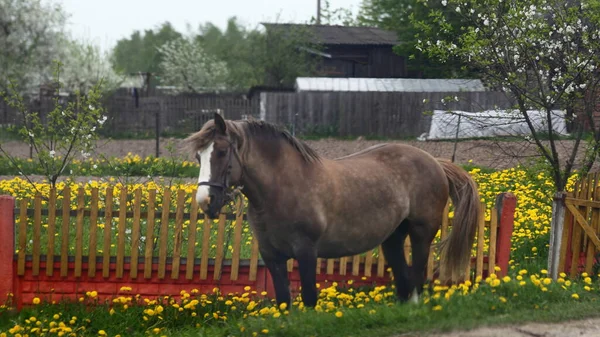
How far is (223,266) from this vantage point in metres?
9.01

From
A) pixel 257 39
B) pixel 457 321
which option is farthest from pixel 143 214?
pixel 257 39

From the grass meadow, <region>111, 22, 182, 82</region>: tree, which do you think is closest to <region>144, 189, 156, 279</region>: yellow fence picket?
the grass meadow

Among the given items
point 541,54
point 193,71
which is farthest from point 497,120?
point 193,71

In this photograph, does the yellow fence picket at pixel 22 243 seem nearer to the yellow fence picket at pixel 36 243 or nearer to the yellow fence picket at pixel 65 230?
the yellow fence picket at pixel 36 243

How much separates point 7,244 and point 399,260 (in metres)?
4.03

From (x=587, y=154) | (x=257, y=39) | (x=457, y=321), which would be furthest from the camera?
(x=257, y=39)

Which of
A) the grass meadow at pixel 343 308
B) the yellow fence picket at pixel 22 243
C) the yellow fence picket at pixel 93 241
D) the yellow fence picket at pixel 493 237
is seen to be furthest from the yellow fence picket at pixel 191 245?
the yellow fence picket at pixel 493 237

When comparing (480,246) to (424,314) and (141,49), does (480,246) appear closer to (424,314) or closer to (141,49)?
(424,314)

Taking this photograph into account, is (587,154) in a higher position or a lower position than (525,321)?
higher

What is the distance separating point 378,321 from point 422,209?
73.1 inches

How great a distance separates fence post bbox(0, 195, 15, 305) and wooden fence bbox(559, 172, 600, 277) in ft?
19.1

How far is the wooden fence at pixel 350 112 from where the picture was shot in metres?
28.7

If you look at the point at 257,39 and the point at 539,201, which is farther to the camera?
the point at 257,39

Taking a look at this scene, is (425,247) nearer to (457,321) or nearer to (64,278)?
(457,321)
